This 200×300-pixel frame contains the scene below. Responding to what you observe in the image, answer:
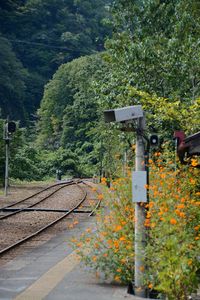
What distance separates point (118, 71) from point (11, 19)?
93625 millimetres

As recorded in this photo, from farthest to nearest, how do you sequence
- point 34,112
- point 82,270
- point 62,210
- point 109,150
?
point 34,112 < point 109,150 < point 62,210 < point 82,270

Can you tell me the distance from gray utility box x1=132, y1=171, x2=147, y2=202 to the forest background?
3202 millimetres

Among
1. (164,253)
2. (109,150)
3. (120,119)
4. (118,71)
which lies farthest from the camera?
(109,150)

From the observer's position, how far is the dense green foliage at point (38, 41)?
93.8 m

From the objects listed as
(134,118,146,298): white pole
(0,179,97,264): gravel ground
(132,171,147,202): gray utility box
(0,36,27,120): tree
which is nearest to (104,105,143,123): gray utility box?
(134,118,146,298): white pole

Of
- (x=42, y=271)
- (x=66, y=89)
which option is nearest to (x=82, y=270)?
(x=42, y=271)

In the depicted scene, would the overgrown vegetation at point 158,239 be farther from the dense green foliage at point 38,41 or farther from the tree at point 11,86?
the dense green foliage at point 38,41

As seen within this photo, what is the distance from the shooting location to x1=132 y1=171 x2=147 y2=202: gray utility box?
759 centimetres

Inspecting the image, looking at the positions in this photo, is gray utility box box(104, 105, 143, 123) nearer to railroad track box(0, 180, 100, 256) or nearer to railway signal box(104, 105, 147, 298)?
railway signal box(104, 105, 147, 298)

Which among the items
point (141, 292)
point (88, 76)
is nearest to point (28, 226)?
point (141, 292)

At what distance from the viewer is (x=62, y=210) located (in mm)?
20812

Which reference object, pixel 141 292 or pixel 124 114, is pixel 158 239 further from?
pixel 124 114

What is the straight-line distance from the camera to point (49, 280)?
8602 millimetres

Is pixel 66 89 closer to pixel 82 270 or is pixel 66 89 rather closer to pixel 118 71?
pixel 118 71
